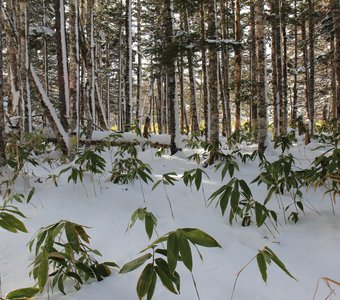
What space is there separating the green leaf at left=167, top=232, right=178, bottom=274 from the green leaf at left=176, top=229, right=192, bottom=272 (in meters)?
0.02

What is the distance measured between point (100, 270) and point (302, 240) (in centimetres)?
186

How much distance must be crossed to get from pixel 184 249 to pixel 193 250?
4.21 feet

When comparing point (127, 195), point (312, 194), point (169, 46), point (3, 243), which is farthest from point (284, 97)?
point (3, 243)

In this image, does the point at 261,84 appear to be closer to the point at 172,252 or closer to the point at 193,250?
the point at 193,250

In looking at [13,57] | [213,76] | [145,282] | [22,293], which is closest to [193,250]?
[145,282]

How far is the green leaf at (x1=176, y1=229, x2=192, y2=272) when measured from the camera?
1.33m

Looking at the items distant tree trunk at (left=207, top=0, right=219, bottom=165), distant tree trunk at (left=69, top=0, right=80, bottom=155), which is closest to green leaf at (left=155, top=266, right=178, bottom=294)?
distant tree trunk at (left=207, top=0, right=219, bottom=165)

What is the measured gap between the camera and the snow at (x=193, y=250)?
2052 millimetres

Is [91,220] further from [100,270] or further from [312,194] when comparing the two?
[312,194]

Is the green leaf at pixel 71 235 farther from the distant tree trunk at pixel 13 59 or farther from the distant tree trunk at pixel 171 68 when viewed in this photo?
the distant tree trunk at pixel 13 59

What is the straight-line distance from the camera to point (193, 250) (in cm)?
259

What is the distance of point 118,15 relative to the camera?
62.1 ft

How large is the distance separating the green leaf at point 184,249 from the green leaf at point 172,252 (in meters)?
0.02

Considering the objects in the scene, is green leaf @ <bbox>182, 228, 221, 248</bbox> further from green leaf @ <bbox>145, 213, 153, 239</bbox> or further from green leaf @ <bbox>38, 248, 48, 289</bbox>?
green leaf @ <bbox>38, 248, 48, 289</bbox>
